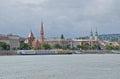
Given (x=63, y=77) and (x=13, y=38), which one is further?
(x=13, y=38)

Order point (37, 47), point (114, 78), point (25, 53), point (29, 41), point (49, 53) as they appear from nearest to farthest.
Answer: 1. point (114, 78)
2. point (25, 53)
3. point (49, 53)
4. point (37, 47)
5. point (29, 41)

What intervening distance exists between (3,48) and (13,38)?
113 feet

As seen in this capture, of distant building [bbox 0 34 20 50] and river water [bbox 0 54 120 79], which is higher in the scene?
distant building [bbox 0 34 20 50]

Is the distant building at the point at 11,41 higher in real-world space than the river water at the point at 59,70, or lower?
higher

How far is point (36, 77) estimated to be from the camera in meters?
39.7

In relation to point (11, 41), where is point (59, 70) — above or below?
below

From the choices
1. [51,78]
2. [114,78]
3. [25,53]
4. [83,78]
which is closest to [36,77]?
[51,78]

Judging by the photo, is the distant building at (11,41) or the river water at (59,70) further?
the distant building at (11,41)

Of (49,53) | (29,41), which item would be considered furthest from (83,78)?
(29,41)

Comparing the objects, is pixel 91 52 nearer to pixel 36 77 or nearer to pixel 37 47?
pixel 37 47

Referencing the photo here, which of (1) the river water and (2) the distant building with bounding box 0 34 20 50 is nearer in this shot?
(1) the river water

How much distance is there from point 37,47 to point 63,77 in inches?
5585

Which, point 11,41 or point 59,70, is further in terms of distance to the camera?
point 11,41

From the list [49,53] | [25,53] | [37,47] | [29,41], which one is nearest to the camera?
[25,53]
